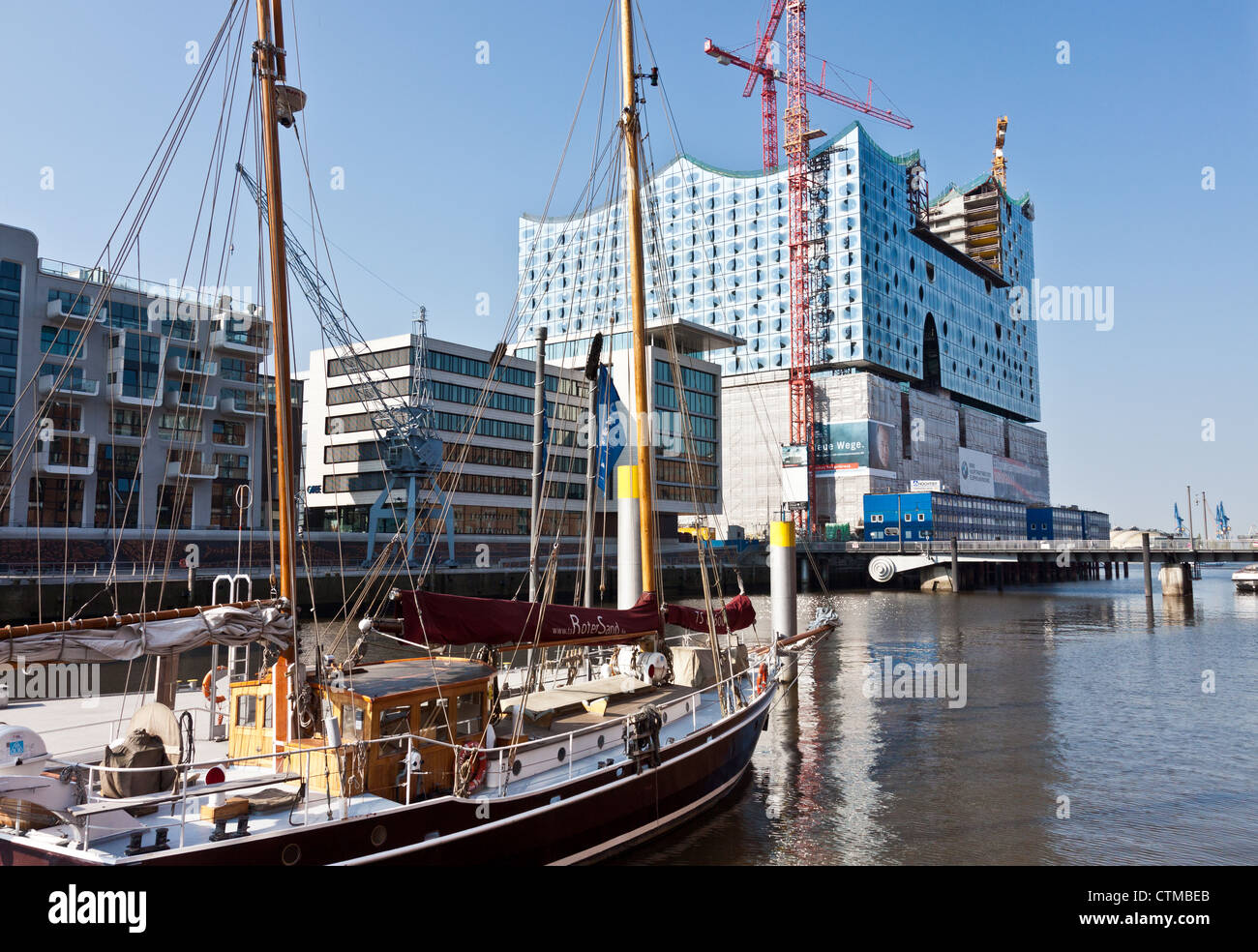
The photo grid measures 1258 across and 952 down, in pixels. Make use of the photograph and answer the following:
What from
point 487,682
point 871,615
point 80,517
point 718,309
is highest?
point 718,309

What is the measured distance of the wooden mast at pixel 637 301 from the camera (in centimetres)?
2255

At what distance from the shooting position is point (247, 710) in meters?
15.4

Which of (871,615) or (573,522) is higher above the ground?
(573,522)

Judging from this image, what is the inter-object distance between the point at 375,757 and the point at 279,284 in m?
8.37

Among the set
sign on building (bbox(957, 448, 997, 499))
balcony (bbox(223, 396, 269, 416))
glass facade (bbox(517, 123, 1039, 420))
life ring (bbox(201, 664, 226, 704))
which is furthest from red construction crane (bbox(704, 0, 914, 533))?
life ring (bbox(201, 664, 226, 704))

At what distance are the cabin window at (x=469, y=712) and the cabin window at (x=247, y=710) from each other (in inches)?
142

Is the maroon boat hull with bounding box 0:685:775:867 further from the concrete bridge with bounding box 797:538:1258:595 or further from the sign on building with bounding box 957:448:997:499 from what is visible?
the sign on building with bounding box 957:448:997:499

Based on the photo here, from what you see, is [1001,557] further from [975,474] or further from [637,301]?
[637,301]

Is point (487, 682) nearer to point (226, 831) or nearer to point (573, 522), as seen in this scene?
point (226, 831)

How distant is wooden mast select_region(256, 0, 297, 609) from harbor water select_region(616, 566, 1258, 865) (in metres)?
9.16

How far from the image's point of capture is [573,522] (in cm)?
9700

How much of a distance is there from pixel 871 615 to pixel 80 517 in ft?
203
